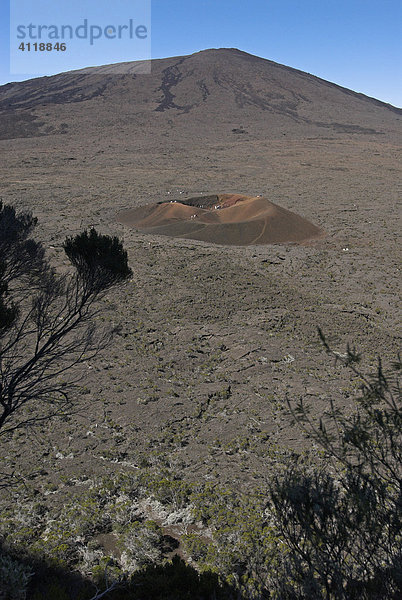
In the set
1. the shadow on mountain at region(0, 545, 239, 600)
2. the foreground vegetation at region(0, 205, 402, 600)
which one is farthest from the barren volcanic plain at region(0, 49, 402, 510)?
the shadow on mountain at region(0, 545, 239, 600)

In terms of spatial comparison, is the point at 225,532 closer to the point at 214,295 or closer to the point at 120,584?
the point at 120,584

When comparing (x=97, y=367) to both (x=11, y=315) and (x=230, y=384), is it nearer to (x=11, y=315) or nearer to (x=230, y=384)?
(x=230, y=384)

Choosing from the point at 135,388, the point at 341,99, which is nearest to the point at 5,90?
the point at 341,99

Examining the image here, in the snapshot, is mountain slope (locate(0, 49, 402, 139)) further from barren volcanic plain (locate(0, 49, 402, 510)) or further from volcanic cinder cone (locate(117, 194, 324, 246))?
volcanic cinder cone (locate(117, 194, 324, 246))

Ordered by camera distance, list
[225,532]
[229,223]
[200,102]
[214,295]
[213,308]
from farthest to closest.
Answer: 1. [200,102]
2. [229,223]
3. [214,295]
4. [213,308]
5. [225,532]

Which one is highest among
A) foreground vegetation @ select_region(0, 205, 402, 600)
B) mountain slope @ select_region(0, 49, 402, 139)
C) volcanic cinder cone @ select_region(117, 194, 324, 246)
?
mountain slope @ select_region(0, 49, 402, 139)

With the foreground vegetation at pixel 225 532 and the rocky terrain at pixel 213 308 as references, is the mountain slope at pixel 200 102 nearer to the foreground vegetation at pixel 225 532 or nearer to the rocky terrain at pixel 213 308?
the rocky terrain at pixel 213 308

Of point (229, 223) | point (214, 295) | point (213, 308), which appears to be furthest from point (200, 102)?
point (213, 308)
